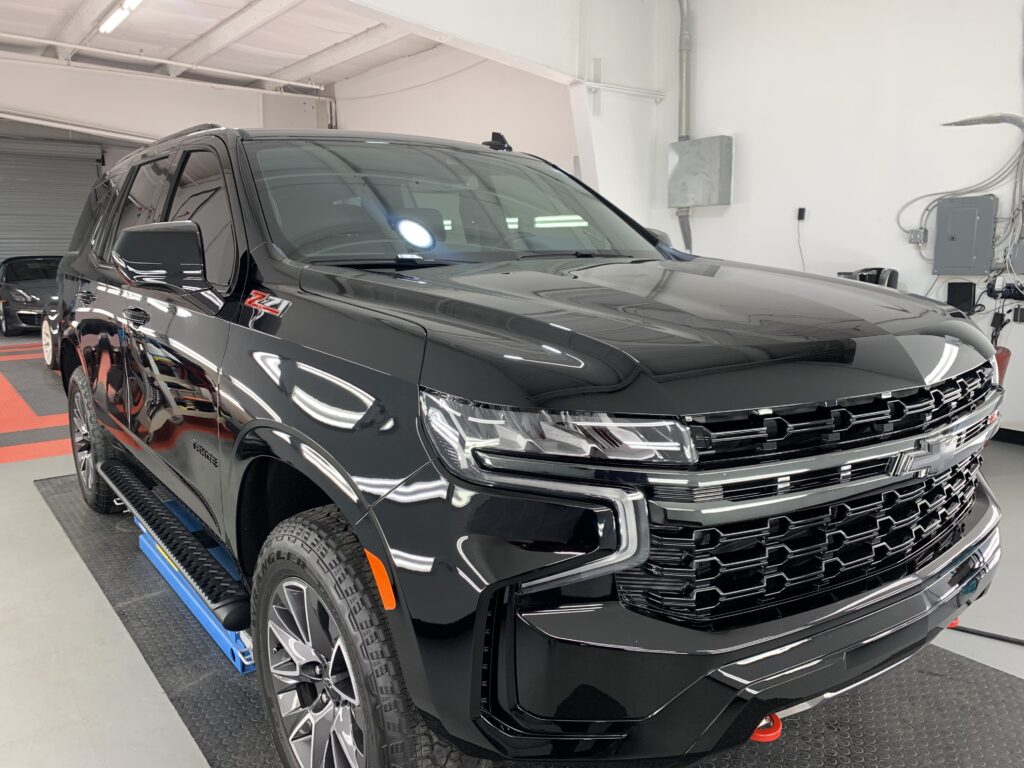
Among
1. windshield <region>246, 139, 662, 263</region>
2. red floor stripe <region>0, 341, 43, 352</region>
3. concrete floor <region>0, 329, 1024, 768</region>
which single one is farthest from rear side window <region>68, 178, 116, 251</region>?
red floor stripe <region>0, 341, 43, 352</region>

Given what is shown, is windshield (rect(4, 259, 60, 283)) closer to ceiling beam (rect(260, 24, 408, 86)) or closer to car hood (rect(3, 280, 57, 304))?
car hood (rect(3, 280, 57, 304))

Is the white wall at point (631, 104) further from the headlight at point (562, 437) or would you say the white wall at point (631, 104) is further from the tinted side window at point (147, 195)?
the headlight at point (562, 437)

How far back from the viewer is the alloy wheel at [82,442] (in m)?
3.29

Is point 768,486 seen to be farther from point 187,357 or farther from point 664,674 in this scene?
point 187,357

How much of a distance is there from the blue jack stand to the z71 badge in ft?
2.78

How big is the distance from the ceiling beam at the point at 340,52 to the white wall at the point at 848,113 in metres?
4.64

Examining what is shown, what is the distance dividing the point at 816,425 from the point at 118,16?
1003 centimetres

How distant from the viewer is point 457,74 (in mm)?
10352

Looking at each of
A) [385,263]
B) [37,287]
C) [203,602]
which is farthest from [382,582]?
[37,287]

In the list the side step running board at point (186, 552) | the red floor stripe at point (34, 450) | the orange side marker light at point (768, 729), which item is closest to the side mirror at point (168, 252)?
the side step running board at point (186, 552)

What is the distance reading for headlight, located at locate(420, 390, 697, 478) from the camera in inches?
43.1

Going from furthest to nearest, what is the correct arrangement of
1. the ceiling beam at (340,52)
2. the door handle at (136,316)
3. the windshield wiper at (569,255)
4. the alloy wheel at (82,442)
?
the ceiling beam at (340,52)
the alloy wheel at (82,442)
the door handle at (136,316)
the windshield wiper at (569,255)

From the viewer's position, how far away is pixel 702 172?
6707 mm

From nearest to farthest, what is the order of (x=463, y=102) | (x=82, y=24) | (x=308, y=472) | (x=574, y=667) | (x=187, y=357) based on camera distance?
(x=574, y=667) < (x=308, y=472) < (x=187, y=357) < (x=82, y=24) < (x=463, y=102)
